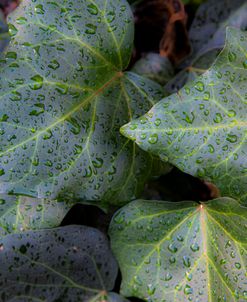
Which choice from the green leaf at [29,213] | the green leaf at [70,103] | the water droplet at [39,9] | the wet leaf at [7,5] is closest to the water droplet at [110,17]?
the green leaf at [70,103]

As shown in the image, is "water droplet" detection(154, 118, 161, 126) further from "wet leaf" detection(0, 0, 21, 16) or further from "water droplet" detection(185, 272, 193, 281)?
"wet leaf" detection(0, 0, 21, 16)

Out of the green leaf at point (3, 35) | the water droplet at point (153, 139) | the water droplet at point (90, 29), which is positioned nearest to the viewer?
the water droplet at point (153, 139)

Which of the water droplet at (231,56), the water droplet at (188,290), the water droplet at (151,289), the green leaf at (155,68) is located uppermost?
the water droplet at (231,56)

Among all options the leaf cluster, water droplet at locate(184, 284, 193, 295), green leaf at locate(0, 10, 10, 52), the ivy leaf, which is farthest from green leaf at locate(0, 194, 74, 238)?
the ivy leaf

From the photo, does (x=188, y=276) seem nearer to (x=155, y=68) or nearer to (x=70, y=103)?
(x=70, y=103)

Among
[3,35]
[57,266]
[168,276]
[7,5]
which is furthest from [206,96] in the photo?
[7,5]

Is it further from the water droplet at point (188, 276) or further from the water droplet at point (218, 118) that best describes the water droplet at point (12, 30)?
the water droplet at point (188, 276)
